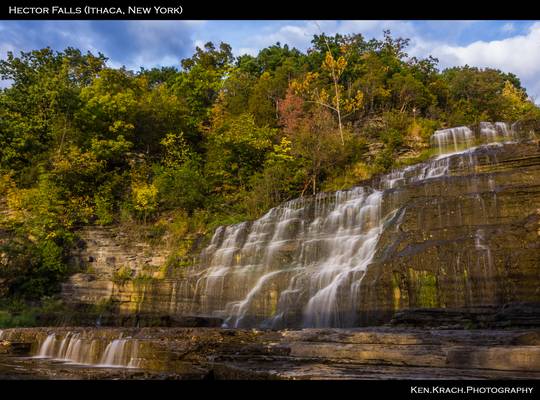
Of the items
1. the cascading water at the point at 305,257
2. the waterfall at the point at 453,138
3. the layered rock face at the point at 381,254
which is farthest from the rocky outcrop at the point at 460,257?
the waterfall at the point at 453,138

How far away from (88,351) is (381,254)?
7620mm

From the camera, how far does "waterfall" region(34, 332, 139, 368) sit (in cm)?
847

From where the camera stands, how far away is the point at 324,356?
661 centimetres

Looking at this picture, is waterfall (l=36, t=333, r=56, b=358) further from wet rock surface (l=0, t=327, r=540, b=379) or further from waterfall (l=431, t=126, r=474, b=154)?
waterfall (l=431, t=126, r=474, b=154)

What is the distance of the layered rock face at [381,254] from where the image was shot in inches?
390

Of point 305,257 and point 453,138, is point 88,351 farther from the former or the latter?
point 453,138

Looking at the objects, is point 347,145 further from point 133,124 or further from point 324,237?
point 133,124

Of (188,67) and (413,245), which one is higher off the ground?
(188,67)

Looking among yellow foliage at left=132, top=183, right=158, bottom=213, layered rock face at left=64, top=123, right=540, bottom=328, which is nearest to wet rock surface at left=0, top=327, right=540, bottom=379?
layered rock face at left=64, top=123, right=540, bottom=328

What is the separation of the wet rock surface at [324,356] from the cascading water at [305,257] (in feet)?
12.4

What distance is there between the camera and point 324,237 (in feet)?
53.2

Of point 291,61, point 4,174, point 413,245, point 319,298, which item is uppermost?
point 291,61
